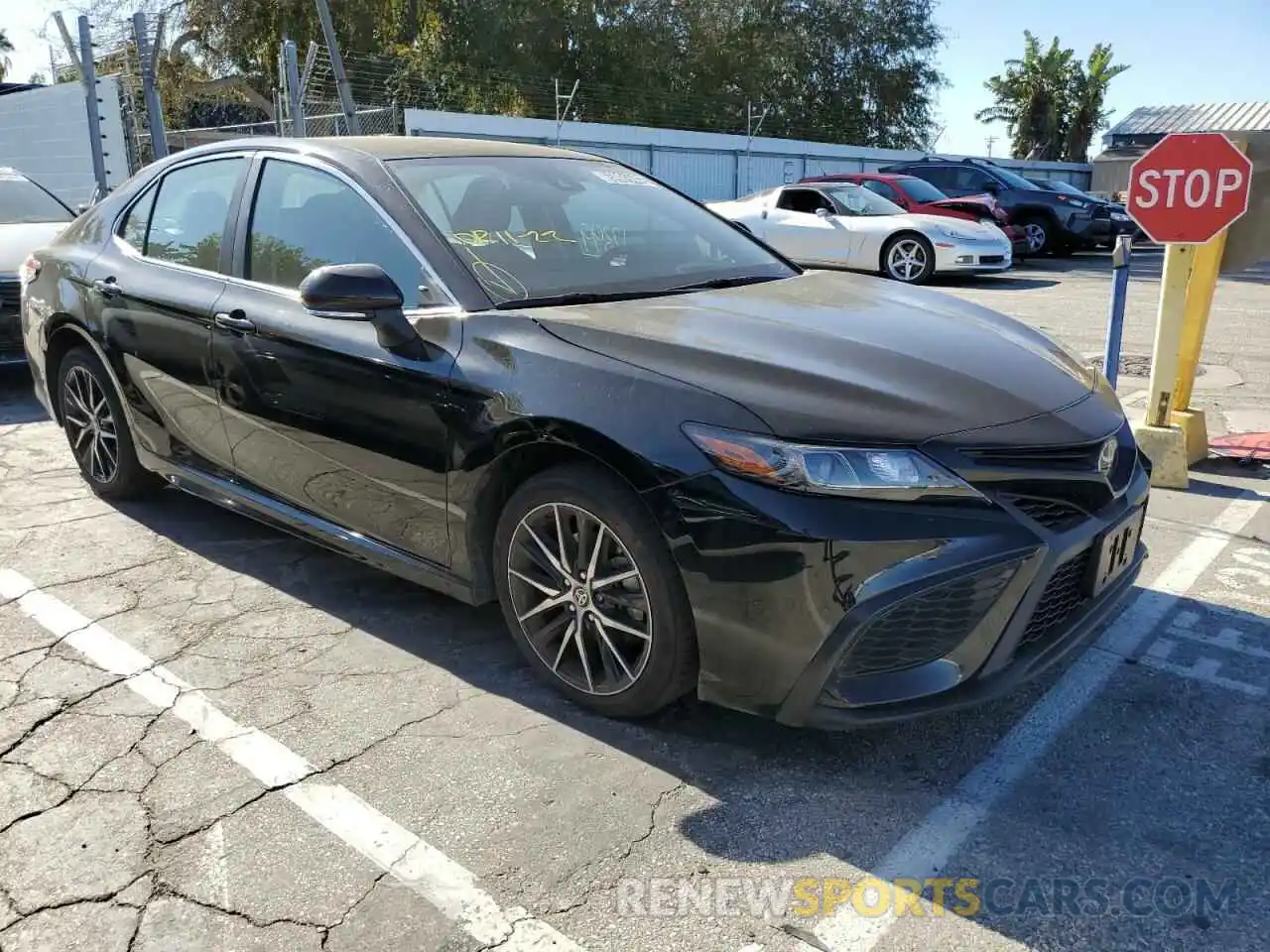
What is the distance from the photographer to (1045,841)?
2.42 meters

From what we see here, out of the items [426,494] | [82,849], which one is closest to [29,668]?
[82,849]

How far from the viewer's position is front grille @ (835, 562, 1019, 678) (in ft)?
7.87

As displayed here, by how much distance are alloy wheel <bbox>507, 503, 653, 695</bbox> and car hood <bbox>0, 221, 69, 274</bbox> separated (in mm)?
5551

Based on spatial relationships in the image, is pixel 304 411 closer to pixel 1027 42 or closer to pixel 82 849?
pixel 82 849

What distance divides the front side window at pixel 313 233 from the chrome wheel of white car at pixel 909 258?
10.8 meters

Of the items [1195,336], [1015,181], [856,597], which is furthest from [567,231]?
[1015,181]

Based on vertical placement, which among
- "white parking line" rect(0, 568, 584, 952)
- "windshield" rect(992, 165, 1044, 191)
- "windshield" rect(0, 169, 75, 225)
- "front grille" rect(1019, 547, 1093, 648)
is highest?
"windshield" rect(992, 165, 1044, 191)

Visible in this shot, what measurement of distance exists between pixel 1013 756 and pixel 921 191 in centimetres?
1413

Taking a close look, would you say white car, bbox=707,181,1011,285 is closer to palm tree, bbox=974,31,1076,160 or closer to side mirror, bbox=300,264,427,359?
side mirror, bbox=300,264,427,359

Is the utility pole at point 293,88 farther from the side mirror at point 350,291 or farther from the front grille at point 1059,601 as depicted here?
the front grille at point 1059,601

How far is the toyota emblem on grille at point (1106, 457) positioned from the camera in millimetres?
2748

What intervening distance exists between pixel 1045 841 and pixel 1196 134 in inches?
148

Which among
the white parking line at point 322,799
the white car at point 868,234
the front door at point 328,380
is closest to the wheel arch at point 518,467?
the front door at point 328,380

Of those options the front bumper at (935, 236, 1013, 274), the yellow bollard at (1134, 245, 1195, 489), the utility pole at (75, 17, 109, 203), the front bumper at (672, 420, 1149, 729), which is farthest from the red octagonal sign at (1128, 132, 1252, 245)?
the utility pole at (75, 17, 109, 203)
